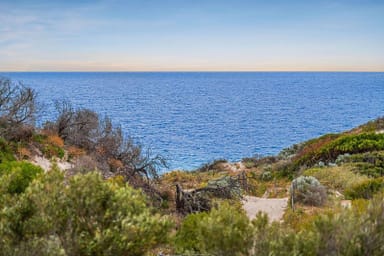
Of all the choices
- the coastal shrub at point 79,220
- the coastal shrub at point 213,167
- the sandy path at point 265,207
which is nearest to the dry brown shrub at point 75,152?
the sandy path at point 265,207

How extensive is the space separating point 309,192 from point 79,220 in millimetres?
11676

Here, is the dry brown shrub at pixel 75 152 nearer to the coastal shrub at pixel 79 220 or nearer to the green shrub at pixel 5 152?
the green shrub at pixel 5 152

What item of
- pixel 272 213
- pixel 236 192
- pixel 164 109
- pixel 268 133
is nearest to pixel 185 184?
pixel 236 192

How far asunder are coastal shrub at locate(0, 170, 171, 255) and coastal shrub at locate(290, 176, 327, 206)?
11.0m

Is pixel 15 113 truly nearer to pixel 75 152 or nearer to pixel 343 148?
pixel 75 152

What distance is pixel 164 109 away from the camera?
240 feet

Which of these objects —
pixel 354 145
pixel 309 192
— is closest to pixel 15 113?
pixel 309 192

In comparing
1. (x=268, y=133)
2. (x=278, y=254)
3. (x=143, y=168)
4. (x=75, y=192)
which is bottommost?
(x=268, y=133)

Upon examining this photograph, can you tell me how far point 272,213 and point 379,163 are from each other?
8954mm

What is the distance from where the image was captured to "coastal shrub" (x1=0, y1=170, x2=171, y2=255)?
4.26 metres

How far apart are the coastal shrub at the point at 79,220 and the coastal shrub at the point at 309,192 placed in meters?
11.0

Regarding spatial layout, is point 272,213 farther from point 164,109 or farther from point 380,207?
point 164,109

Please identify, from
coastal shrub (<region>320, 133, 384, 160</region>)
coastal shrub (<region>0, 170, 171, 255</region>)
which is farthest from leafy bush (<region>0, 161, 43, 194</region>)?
coastal shrub (<region>320, 133, 384, 160</region>)

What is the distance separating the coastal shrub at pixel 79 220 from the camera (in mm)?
4258
